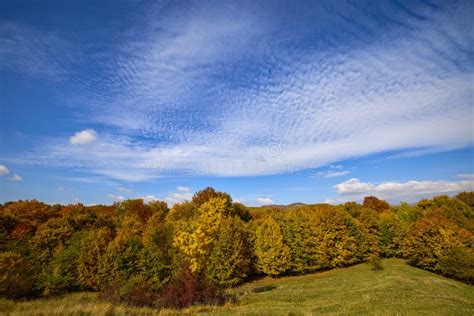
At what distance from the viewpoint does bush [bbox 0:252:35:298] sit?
36.2 meters

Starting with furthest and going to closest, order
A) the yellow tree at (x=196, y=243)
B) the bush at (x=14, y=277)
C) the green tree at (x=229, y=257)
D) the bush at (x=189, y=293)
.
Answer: the green tree at (x=229, y=257), the bush at (x=14, y=277), the yellow tree at (x=196, y=243), the bush at (x=189, y=293)

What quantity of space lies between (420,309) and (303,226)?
3756 cm

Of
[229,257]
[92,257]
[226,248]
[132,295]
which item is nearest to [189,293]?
[132,295]

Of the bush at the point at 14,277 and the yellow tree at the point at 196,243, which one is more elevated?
the yellow tree at the point at 196,243

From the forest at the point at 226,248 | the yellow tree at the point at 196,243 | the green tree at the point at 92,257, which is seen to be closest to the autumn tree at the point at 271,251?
the forest at the point at 226,248

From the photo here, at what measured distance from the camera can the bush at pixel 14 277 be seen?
36.2 m

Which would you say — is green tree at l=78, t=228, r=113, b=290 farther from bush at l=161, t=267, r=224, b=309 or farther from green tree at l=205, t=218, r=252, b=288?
bush at l=161, t=267, r=224, b=309

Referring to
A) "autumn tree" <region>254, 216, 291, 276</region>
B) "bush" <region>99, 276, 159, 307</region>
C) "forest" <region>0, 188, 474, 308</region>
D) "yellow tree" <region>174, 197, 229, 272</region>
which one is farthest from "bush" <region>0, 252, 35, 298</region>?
"autumn tree" <region>254, 216, 291, 276</region>

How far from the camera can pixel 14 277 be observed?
3678cm

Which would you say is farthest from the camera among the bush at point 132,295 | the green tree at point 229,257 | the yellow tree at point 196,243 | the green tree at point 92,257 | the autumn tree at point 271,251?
the autumn tree at point 271,251

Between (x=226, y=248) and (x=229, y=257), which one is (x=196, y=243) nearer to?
(x=229, y=257)

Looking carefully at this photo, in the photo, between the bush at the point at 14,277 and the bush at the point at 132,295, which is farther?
the bush at the point at 14,277

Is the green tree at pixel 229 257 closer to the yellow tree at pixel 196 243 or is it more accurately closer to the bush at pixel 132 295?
the yellow tree at pixel 196 243

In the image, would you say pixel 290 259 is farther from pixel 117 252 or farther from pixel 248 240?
pixel 117 252
